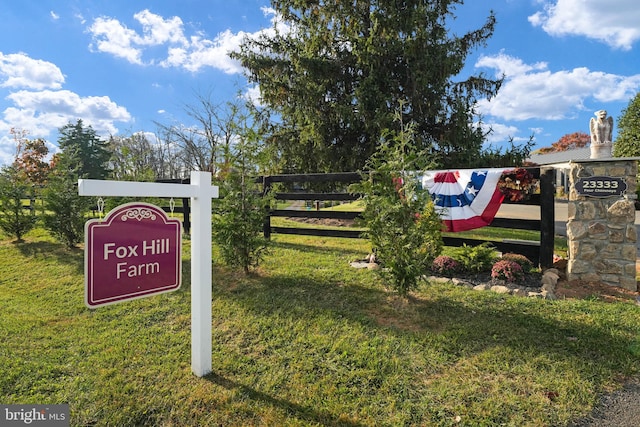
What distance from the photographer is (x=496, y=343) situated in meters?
2.97

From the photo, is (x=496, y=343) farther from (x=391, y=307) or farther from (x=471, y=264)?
(x=471, y=264)

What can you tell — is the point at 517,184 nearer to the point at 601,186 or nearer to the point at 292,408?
the point at 601,186

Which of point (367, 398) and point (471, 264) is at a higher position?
point (471, 264)

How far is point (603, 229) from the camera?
4422 mm

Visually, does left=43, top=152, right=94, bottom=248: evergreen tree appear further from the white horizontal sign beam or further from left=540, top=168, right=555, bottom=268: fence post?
left=540, top=168, right=555, bottom=268: fence post

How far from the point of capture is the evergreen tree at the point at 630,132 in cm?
1666

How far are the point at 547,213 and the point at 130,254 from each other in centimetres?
513

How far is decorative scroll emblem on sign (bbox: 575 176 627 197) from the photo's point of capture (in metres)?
4.29

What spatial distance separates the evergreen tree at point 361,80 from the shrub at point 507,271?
456cm

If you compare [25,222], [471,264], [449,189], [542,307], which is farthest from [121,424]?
[25,222]

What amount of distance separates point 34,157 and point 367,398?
111 feet

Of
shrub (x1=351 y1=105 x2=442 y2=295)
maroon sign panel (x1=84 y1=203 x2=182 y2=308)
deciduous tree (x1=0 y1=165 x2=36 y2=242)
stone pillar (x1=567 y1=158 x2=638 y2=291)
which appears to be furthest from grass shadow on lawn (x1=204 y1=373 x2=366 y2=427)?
deciduous tree (x1=0 y1=165 x2=36 y2=242)

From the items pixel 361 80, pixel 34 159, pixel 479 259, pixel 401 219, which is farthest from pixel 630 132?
pixel 34 159
